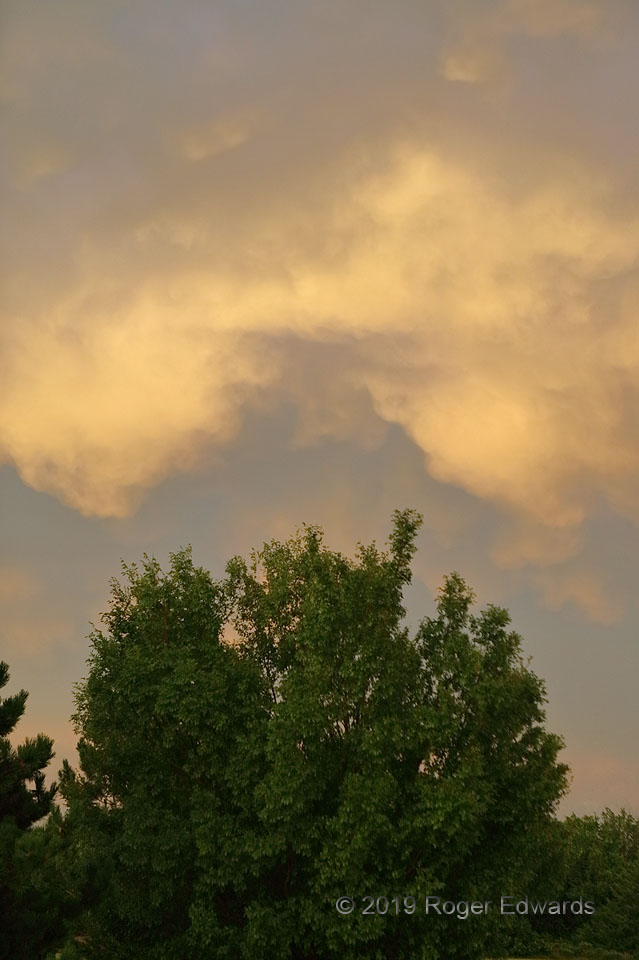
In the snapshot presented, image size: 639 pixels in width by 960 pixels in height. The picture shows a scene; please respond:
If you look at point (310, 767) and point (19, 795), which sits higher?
point (310, 767)

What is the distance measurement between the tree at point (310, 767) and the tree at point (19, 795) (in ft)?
23.1

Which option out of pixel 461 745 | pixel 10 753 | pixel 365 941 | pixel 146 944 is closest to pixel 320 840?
pixel 365 941

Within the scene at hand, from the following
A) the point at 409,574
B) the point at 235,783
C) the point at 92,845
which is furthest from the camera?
the point at 409,574

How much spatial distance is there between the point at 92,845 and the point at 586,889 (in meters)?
34.9

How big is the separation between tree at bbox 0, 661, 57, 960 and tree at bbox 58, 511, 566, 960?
703cm

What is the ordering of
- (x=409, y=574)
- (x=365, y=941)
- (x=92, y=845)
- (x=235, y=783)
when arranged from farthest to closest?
(x=409, y=574) → (x=92, y=845) → (x=235, y=783) → (x=365, y=941)

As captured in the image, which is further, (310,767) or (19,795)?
(310,767)

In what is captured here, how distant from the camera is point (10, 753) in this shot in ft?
71.2

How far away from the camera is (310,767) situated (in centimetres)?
2703

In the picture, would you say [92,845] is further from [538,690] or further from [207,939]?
[538,690]

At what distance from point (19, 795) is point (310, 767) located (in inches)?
346

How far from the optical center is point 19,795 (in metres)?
21.4

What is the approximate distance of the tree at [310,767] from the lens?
26625 millimetres

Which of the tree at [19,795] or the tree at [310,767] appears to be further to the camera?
the tree at [310,767]
